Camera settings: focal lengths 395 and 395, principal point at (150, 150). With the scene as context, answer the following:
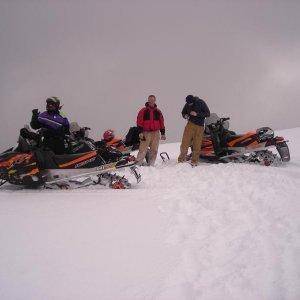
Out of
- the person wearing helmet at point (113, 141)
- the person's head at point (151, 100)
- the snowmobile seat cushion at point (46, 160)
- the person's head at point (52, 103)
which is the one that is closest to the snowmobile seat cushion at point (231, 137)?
the person's head at point (151, 100)

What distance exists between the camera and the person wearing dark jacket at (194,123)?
9992 mm

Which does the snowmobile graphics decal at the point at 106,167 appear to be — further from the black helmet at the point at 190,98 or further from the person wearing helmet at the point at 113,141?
the person wearing helmet at the point at 113,141

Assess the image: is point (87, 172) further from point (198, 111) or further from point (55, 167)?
point (198, 111)

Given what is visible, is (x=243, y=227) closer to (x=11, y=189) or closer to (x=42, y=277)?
(x=42, y=277)

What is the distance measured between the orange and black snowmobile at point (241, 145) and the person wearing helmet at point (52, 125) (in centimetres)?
457

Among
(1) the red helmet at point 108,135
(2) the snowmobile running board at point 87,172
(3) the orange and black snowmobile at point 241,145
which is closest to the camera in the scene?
(2) the snowmobile running board at point 87,172

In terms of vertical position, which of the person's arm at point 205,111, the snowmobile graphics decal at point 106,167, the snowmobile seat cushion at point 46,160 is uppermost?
the person's arm at point 205,111

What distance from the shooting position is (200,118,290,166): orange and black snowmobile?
9.61 m

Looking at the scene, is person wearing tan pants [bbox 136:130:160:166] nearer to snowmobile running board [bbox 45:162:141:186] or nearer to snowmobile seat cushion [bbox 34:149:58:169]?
snowmobile running board [bbox 45:162:141:186]

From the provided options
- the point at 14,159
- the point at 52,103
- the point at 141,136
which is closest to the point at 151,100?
the point at 141,136

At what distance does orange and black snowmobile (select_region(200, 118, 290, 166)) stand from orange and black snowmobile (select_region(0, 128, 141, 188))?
12.8 feet

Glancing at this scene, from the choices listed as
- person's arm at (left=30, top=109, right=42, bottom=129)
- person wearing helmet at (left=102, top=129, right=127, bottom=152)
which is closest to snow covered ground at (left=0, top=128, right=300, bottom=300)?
person's arm at (left=30, top=109, right=42, bottom=129)

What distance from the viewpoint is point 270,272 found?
2893 mm

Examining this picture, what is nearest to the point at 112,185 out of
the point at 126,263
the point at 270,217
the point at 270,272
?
the point at 270,217
